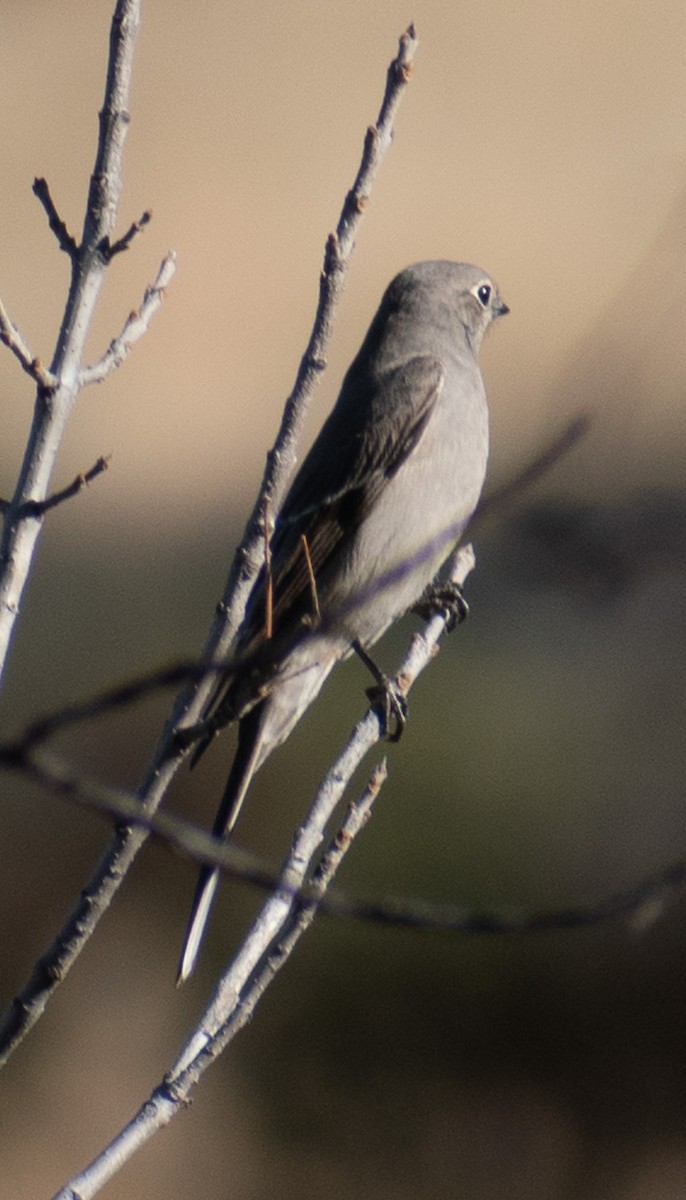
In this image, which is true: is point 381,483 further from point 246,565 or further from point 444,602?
point 246,565

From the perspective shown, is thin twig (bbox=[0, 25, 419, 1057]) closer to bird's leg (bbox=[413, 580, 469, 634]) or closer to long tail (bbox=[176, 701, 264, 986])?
long tail (bbox=[176, 701, 264, 986])

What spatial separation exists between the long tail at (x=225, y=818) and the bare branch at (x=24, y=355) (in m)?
1.37

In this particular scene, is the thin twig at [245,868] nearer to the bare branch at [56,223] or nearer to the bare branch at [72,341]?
the bare branch at [72,341]

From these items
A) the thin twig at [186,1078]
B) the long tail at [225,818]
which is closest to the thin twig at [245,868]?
the thin twig at [186,1078]

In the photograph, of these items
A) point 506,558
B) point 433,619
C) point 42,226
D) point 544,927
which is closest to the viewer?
point 544,927

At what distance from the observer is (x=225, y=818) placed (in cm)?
415

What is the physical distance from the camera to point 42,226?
1811 cm

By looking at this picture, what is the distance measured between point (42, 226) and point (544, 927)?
57.3ft

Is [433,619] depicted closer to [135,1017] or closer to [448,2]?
[135,1017]

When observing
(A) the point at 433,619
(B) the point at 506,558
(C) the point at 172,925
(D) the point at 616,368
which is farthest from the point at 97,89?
(D) the point at 616,368

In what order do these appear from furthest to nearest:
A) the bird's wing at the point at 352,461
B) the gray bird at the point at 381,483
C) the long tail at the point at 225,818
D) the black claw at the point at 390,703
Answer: the bird's wing at the point at 352,461 → the gray bird at the point at 381,483 → the black claw at the point at 390,703 → the long tail at the point at 225,818

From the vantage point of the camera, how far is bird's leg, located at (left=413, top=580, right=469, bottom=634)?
4.64 meters

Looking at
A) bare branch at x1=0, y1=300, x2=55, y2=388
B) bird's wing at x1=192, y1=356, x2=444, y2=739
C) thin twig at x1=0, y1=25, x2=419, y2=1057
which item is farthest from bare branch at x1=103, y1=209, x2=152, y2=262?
bird's wing at x1=192, y1=356, x2=444, y2=739

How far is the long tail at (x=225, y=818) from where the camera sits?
11.9ft
